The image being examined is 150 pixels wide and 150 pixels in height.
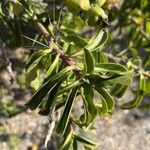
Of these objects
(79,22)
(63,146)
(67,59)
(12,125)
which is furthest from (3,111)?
(67,59)

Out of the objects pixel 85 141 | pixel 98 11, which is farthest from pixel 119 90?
pixel 98 11

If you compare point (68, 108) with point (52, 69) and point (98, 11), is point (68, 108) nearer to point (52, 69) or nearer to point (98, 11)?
point (52, 69)

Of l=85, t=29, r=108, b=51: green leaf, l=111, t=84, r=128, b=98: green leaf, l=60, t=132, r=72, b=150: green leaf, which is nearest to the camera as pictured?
l=85, t=29, r=108, b=51: green leaf

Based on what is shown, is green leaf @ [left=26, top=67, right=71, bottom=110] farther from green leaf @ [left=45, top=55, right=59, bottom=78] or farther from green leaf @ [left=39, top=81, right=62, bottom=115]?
green leaf @ [left=45, top=55, right=59, bottom=78]

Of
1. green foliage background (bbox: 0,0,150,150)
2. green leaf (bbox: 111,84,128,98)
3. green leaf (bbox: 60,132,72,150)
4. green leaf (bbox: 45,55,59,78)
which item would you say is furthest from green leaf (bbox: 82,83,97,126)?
green leaf (bbox: 111,84,128,98)

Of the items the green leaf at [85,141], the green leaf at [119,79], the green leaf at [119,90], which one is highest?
the green leaf at [119,79]

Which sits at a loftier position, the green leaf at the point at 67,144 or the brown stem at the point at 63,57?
the brown stem at the point at 63,57

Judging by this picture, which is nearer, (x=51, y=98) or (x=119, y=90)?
(x=51, y=98)

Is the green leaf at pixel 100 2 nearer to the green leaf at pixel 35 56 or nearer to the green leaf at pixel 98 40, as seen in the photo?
the green leaf at pixel 98 40

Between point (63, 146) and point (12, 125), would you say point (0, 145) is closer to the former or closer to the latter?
point (12, 125)

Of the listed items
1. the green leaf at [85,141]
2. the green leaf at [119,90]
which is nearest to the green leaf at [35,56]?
the green leaf at [85,141]

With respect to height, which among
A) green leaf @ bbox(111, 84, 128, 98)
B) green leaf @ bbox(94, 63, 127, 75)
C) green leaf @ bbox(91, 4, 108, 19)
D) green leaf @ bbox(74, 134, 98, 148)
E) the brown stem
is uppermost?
green leaf @ bbox(91, 4, 108, 19)
